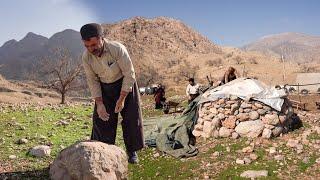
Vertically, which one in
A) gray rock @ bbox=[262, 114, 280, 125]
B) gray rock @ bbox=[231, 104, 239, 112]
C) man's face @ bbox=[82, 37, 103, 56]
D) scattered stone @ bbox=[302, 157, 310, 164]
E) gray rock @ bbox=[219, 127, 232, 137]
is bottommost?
scattered stone @ bbox=[302, 157, 310, 164]

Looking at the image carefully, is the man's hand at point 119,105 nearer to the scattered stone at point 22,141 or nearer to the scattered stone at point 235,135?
the scattered stone at point 22,141

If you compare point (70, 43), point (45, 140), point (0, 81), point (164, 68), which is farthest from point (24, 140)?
point (70, 43)

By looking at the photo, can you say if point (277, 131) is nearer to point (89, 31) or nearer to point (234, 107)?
point (234, 107)

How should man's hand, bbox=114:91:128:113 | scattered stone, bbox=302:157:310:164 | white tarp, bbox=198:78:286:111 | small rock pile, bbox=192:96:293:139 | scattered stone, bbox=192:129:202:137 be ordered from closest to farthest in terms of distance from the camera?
man's hand, bbox=114:91:128:113 < scattered stone, bbox=302:157:310:164 < small rock pile, bbox=192:96:293:139 < white tarp, bbox=198:78:286:111 < scattered stone, bbox=192:129:202:137

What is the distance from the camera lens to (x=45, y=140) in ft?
30.8

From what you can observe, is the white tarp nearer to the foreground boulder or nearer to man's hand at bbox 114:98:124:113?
man's hand at bbox 114:98:124:113

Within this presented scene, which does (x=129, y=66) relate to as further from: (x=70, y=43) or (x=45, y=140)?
(x=70, y=43)

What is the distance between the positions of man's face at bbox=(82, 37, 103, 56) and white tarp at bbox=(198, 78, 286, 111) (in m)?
5.88

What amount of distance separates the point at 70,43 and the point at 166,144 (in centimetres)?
12742

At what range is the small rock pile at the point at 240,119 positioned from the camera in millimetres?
9680

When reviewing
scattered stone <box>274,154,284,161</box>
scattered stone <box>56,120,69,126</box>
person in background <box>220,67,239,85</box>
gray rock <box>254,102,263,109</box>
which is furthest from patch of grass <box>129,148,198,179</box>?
person in background <box>220,67,239,85</box>

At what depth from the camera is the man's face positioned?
16.0 feet

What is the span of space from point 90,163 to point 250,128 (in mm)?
5721

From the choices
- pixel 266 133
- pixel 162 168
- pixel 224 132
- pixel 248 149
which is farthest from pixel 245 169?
pixel 224 132
